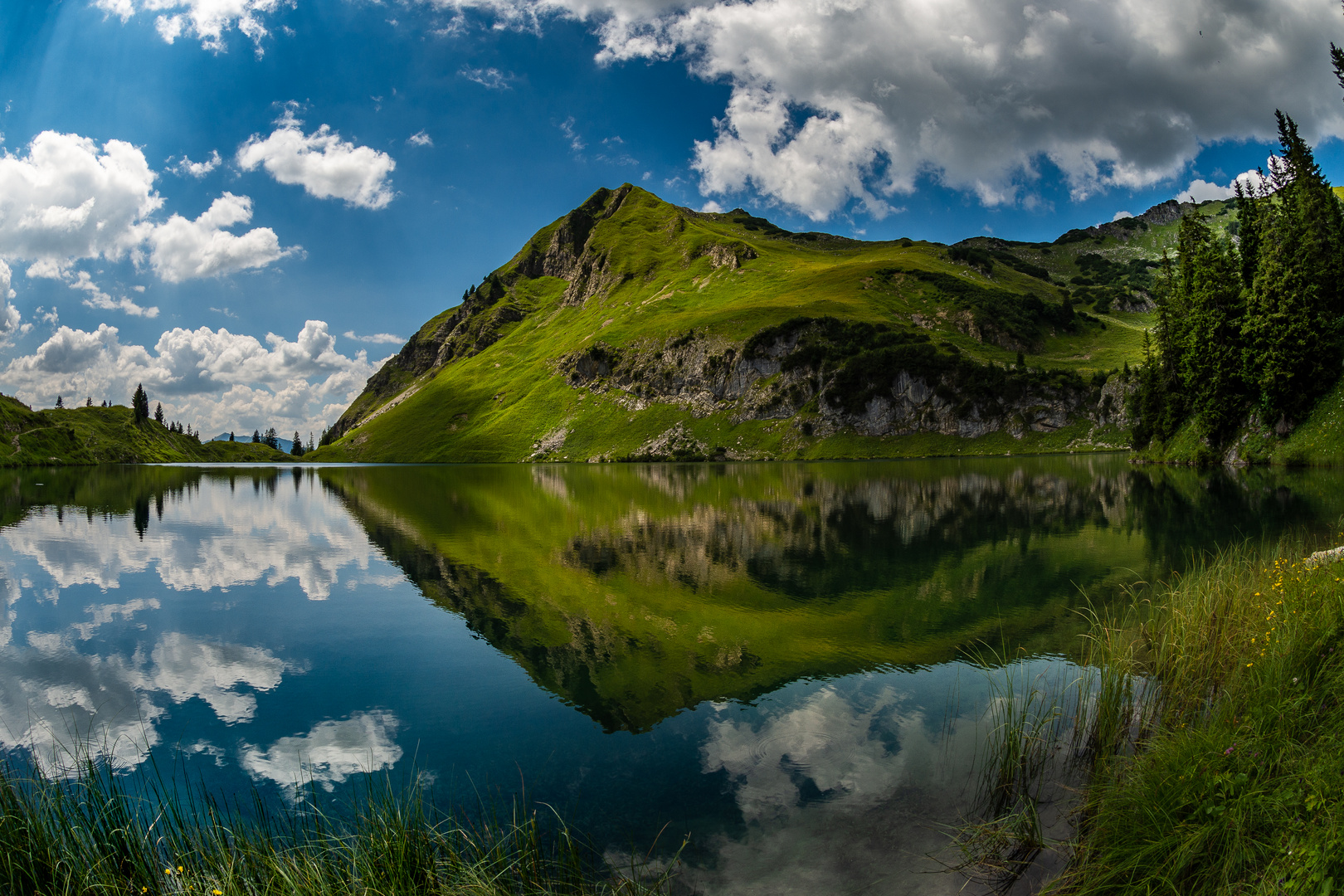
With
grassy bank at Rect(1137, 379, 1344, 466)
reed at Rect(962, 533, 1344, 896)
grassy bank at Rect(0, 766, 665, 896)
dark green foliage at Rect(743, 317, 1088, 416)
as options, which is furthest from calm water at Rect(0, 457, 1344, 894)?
dark green foliage at Rect(743, 317, 1088, 416)

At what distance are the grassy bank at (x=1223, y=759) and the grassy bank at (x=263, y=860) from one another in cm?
575

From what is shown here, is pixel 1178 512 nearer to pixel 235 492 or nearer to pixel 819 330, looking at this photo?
pixel 235 492

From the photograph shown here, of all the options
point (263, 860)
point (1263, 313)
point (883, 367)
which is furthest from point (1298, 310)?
point (883, 367)

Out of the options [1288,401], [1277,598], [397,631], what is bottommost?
[397,631]

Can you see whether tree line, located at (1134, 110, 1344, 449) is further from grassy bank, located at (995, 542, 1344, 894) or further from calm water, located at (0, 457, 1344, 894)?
grassy bank, located at (995, 542, 1344, 894)

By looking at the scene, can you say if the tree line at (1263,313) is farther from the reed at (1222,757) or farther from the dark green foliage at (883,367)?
the dark green foliage at (883,367)

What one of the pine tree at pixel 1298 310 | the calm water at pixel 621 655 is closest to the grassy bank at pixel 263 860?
the calm water at pixel 621 655

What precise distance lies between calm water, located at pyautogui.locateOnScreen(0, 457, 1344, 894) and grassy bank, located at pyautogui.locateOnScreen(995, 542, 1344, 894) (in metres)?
2.29

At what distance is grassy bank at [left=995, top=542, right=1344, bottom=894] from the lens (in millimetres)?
6270

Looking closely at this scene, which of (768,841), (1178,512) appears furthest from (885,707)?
(1178,512)

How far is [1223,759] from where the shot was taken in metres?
7.65

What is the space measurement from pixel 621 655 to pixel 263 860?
485 inches

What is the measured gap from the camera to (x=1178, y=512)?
40.7 meters

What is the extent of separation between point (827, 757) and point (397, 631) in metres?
16.4
